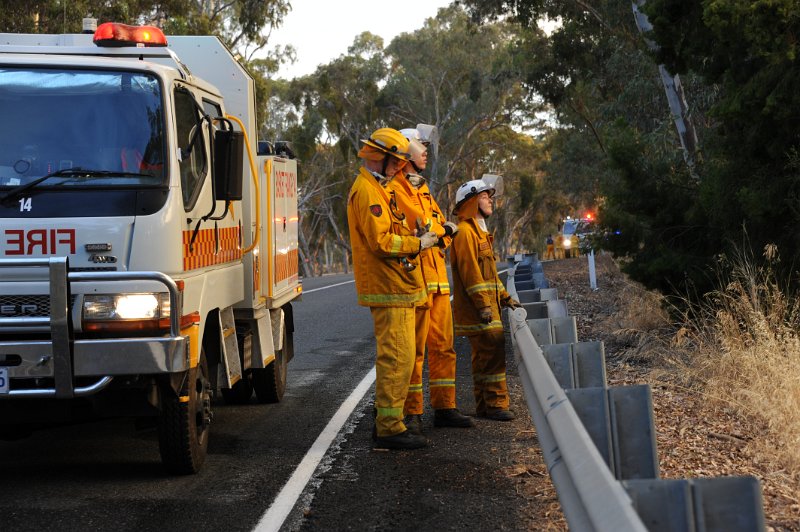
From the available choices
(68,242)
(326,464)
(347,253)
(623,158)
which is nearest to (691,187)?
(623,158)

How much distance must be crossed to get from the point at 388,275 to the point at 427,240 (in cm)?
34

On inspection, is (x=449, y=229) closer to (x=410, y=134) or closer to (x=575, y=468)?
(x=410, y=134)

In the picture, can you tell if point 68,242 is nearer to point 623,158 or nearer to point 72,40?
point 72,40

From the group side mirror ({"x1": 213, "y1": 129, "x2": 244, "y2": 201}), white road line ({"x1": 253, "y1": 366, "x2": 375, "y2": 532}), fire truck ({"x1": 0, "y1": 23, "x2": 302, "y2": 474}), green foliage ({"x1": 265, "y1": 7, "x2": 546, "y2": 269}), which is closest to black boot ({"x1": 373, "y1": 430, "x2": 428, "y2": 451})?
white road line ({"x1": 253, "y1": 366, "x2": 375, "y2": 532})

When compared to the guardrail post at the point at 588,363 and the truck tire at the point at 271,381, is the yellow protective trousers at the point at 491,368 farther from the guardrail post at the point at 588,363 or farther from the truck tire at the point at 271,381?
the guardrail post at the point at 588,363

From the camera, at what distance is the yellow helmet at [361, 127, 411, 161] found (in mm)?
6852

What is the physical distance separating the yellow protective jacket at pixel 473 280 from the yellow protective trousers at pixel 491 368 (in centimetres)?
8

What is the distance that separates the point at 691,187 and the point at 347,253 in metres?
53.8

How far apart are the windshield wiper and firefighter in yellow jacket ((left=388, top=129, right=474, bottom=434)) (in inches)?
78.7

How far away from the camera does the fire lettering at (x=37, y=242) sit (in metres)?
5.43

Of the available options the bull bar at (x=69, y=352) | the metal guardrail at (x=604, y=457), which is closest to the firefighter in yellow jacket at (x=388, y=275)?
the metal guardrail at (x=604, y=457)

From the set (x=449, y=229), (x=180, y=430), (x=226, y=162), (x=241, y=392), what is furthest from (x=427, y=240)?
(x=241, y=392)

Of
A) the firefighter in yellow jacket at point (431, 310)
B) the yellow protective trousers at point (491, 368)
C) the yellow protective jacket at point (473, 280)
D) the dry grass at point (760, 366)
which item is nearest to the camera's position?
the dry grass at point (760, 366)

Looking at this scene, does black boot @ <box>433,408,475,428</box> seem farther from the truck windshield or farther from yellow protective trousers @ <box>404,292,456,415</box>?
the truck windshield
